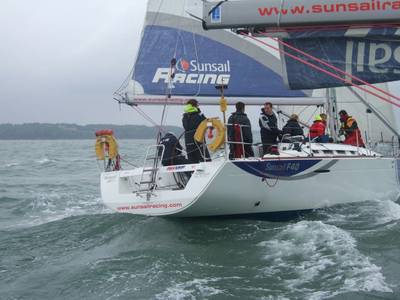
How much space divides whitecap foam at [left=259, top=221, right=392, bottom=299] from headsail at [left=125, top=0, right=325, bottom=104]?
3.74 metres

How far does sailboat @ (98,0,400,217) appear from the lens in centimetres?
712

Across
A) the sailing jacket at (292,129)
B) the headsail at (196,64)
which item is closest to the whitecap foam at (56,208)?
the headsail at (196,64)

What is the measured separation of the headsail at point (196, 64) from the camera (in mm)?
10179

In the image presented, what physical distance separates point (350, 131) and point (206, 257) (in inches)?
183

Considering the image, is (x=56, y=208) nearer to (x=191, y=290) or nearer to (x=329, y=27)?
(x=191, y=290)

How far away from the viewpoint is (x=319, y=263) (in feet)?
18.5

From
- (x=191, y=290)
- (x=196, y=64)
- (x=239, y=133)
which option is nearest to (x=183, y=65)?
(x=196, y=64)

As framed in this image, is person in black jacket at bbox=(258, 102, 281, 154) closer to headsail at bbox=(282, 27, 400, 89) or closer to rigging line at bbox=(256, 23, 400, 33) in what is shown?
headsail at bbox=(282, 27, 400, 89)

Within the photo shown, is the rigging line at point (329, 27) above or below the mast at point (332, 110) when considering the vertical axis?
above

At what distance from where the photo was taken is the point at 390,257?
5805 millimetres

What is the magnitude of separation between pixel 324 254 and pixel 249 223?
5.61ft

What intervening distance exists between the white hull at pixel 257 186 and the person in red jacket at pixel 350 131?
0.90m

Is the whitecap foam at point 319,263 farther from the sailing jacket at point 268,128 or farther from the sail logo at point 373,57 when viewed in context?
the sail logo at point 373,57

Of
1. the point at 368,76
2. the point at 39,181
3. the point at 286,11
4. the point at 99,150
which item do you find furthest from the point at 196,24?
the point at 39,181
